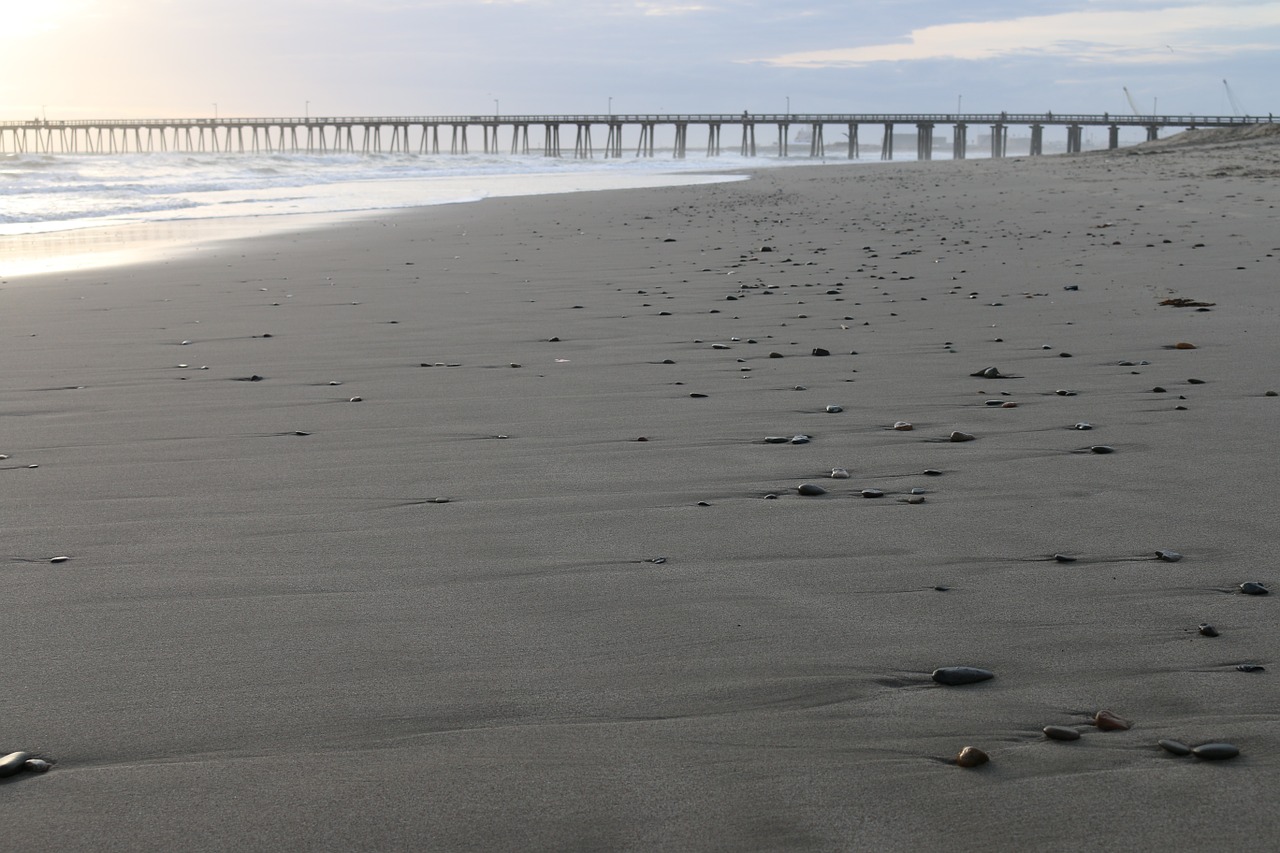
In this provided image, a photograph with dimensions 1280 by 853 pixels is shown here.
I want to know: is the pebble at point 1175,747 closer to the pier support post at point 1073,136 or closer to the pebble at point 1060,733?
the pebble at point 1060,733

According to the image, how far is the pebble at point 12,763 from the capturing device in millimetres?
1744

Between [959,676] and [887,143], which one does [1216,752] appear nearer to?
[959,676]

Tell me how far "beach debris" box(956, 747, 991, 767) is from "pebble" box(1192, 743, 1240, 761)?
0.32 metres

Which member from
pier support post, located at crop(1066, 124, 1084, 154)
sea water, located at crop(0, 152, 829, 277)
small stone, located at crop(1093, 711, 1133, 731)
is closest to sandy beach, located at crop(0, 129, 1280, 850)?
small stone, located at crop(1093, 711, 1133, 731)

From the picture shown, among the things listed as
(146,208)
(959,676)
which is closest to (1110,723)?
Answer: (959,676)

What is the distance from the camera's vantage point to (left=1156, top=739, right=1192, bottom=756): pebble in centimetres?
177

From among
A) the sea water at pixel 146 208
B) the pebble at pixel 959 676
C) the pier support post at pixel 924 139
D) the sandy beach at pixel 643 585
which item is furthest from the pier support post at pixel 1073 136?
the pebble at pixel 959 676

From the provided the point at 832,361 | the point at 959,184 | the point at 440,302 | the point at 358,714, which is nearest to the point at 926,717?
the point at 358,714

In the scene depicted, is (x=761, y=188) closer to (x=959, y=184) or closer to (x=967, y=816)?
(x=959, y=184)

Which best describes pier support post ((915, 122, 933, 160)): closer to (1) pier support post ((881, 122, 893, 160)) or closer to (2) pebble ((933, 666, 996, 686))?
(1) pier support post ((881, 122, 893, 160))

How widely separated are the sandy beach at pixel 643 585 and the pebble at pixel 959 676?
0.06ft

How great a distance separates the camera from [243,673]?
→ 2.09 meters

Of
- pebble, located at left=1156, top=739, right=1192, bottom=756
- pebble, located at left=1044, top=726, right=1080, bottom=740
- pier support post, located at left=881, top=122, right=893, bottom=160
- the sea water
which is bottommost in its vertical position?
pebble, located at left=1044, top=726, right=1080, bottom=740

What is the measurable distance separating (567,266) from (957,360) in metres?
4.85
